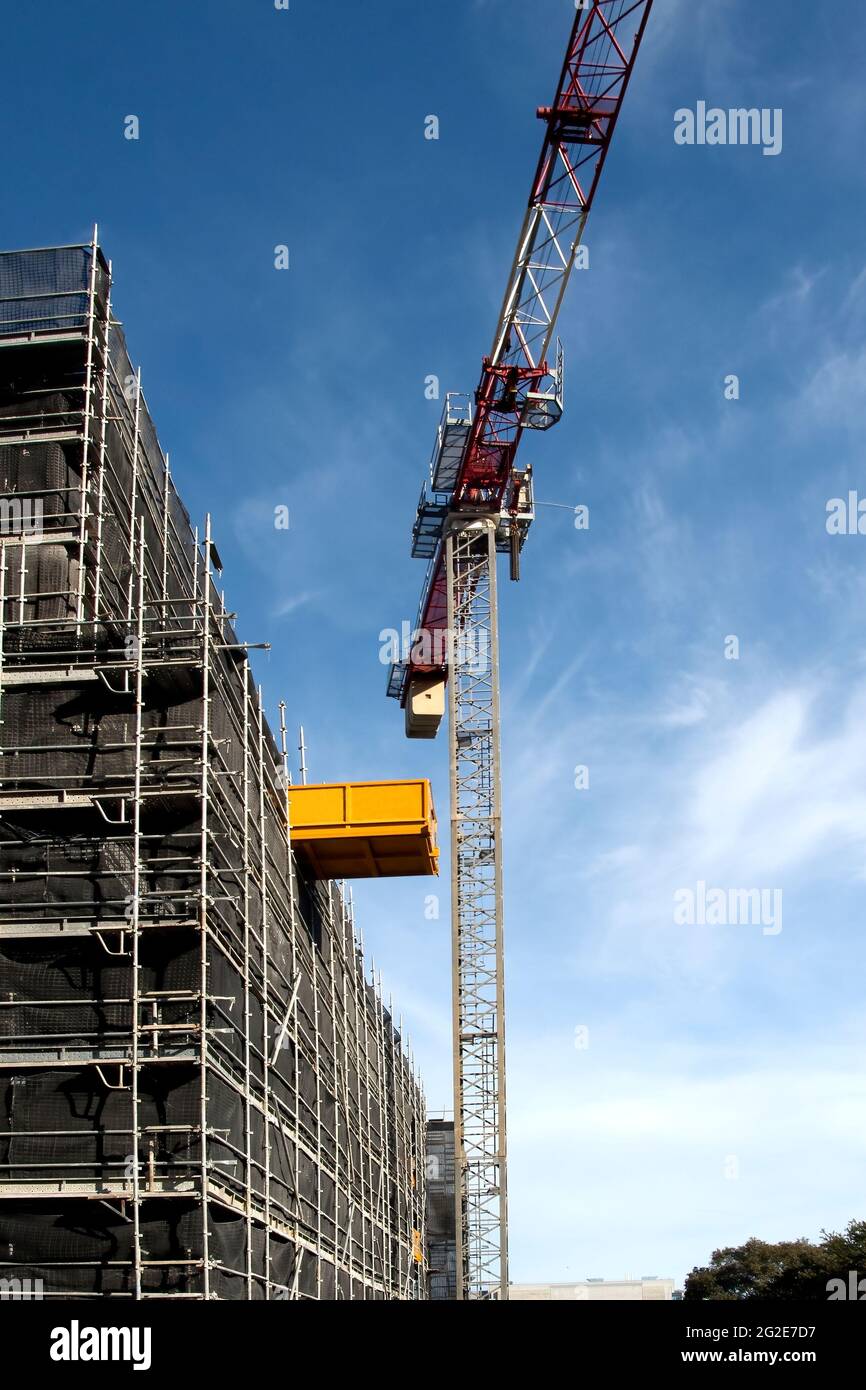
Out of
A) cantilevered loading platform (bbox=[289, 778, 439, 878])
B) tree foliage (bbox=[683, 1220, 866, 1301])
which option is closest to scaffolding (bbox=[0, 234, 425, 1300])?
cantilevered loading platform (bbox=[289, 778, 439, 878])

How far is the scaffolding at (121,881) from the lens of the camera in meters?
19.6

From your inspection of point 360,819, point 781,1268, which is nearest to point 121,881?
point 360,819

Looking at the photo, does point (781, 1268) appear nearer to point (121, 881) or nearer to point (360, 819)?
point (360, 819)

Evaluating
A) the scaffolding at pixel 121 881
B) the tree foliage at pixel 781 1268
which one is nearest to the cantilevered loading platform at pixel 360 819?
the scaffolding at pixel 121 881

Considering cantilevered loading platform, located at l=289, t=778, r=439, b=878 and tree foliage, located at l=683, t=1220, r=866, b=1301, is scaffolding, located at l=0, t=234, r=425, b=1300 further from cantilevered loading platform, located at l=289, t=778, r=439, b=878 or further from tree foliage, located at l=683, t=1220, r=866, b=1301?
tree foliage, located at l=683, t=1220, r=866, b=1301

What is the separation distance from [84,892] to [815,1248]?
48.5 metres

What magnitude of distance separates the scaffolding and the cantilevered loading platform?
193 centimetres

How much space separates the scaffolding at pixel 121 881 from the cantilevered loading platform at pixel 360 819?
6.32 ft

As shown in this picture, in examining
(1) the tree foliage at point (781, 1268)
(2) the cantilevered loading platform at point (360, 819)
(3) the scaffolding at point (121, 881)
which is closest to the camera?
(3) the scaffolding at point (121, 881)

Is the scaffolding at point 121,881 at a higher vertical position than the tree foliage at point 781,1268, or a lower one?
higher

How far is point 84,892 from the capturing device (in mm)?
21062

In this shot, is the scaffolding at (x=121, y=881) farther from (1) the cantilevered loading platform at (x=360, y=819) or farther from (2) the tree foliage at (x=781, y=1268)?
(2) the tree foliage at (x=781, y=1268)
